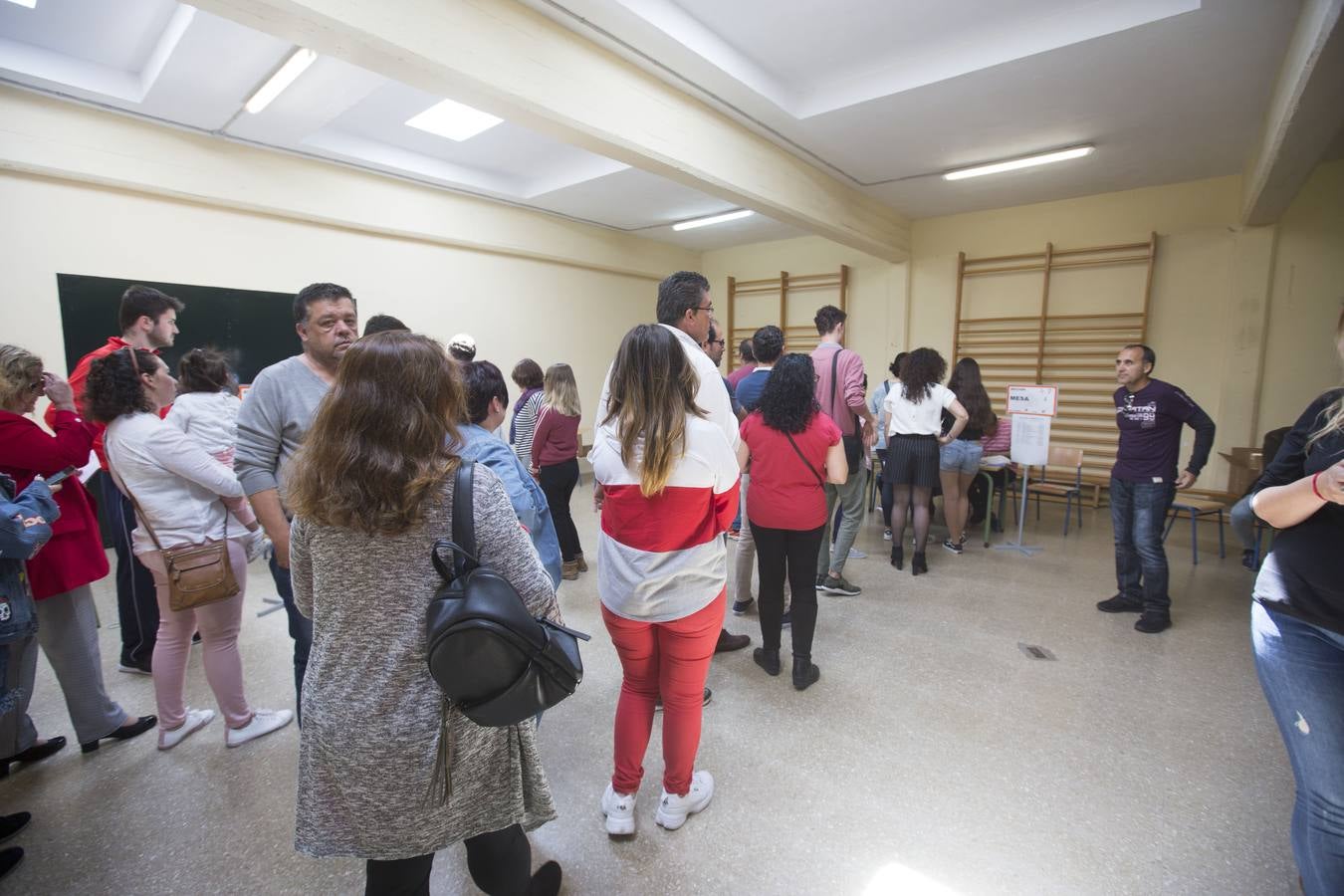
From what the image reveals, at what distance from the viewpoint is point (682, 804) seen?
1.69m

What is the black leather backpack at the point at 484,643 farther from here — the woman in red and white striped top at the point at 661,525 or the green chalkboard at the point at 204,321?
the green chalkboard at the point at 204,321

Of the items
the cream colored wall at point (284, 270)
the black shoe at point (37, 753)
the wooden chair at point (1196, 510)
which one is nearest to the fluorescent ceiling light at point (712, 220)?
the cream colored wall at point (284, 270)

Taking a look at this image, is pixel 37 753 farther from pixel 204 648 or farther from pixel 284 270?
pixel 284 270

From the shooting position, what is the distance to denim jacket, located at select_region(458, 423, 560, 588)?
1.36 metres

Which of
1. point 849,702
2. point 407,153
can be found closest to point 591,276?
point 407,153

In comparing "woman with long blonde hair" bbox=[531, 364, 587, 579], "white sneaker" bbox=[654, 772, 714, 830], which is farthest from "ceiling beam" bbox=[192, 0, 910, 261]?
"white sneaker" bbox=[654, 772, 714, 830]

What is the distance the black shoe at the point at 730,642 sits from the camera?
2.74 meters

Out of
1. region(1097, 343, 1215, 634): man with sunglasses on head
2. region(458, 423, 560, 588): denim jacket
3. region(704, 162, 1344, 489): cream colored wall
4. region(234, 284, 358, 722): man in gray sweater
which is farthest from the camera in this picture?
region(704, 162, 1344, 489): cream colored wall

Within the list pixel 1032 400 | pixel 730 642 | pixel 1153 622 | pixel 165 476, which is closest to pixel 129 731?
pixel 165 476

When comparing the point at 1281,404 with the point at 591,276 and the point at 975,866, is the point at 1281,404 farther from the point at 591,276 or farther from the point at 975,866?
the point at 591,276

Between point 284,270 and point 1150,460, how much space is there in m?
6.20

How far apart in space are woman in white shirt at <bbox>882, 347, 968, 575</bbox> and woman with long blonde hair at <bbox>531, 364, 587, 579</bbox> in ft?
7.23

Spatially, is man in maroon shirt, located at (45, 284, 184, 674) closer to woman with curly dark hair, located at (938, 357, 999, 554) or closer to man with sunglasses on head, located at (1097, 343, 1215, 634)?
woman with curly dark hair, located at (938, 357, 999, 554)

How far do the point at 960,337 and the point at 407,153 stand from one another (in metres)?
6.09
